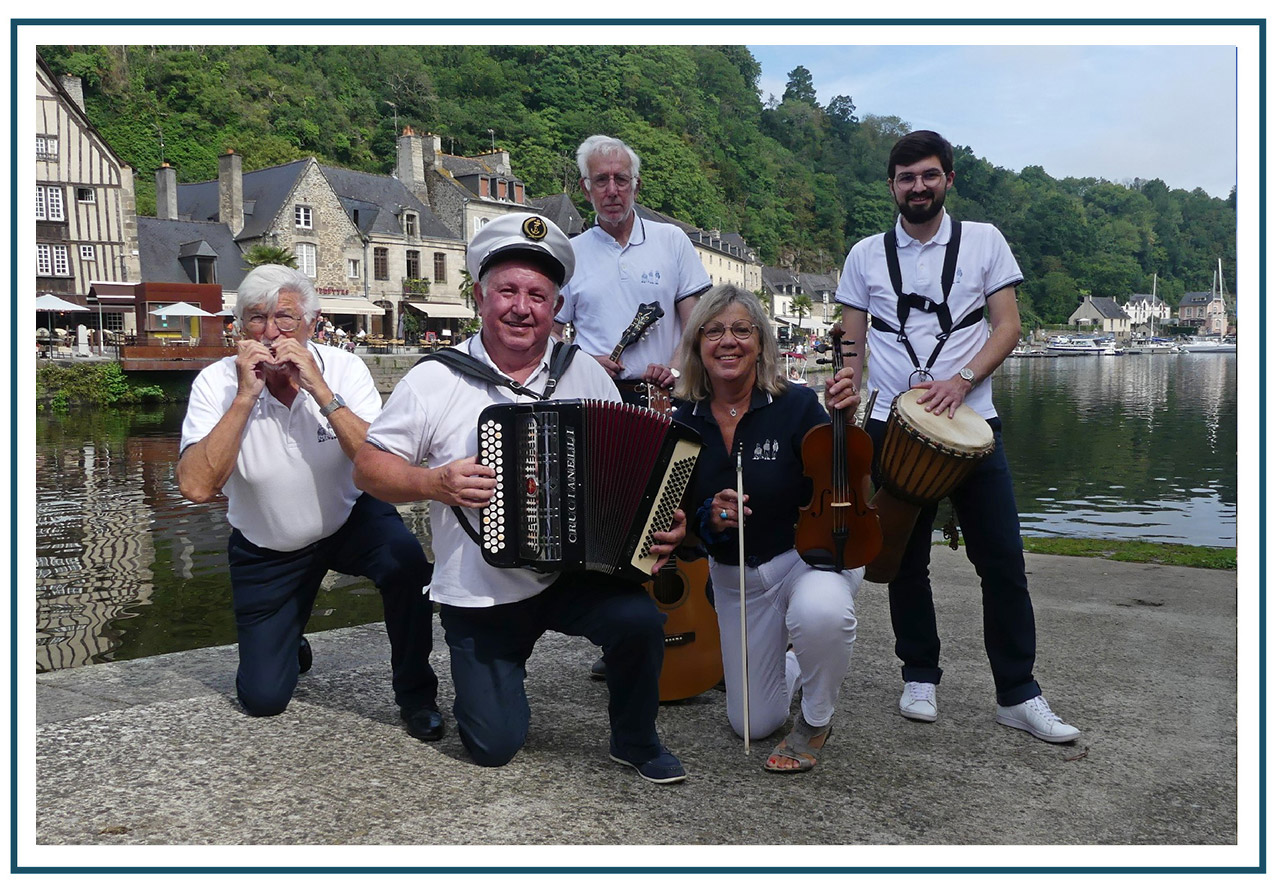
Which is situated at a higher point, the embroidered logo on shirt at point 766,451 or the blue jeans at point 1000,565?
the embroidered logo on shirt at point 766,451

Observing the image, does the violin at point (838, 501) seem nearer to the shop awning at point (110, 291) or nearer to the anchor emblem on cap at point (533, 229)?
the anchor emblem on cap at point (533, 229)

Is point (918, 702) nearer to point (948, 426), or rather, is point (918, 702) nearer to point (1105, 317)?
point (948, 426)

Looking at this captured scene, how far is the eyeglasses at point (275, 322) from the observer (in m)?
4.02

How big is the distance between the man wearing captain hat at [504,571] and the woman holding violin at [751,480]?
0.39 metres

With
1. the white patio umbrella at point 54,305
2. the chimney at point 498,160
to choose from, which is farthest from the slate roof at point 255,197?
the chimney at point 498,160

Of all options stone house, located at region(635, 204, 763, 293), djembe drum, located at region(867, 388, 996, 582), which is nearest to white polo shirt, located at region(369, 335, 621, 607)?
djembe drum, located at region(867, 388, 996, 582)

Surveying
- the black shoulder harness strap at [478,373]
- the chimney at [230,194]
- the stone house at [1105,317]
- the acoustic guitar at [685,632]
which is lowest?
the acoustic guitar at [685,632]

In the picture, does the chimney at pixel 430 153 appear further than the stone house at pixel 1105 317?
No

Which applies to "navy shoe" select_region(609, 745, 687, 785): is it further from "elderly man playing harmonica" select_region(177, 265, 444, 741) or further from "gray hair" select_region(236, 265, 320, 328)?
"gray hair" select_region(236, 265, 320, 328)

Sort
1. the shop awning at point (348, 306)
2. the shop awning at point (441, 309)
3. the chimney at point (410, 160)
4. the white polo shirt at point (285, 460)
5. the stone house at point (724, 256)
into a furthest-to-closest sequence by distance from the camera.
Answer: the stone house at point (724, 256), the chimney at point (410, 160), the shop awning at point (441, 309), the shop awning at point (348, 306), the white polo shirt at point (285, 460)

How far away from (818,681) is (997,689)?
0.92 meters

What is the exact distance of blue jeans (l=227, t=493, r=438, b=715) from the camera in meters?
3.92

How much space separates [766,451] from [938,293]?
3.21ft
